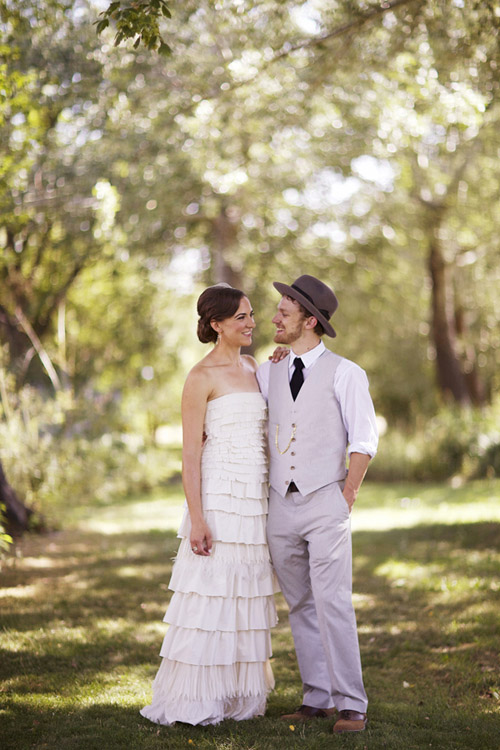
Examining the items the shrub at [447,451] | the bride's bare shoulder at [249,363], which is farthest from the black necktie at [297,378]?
the shrub at [447,451]

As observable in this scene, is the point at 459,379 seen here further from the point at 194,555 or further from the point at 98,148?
the point at 194,555

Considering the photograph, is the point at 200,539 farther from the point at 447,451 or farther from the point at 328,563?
the point at 447,451

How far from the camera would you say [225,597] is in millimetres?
3916

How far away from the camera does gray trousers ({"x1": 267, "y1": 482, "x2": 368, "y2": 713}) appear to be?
12.6 ft

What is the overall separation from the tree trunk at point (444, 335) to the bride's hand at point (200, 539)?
13550mm

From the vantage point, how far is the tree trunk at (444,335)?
16.7 meters

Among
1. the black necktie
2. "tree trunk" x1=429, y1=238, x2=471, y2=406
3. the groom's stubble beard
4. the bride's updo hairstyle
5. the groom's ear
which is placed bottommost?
the black necktie

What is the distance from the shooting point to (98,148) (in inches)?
419

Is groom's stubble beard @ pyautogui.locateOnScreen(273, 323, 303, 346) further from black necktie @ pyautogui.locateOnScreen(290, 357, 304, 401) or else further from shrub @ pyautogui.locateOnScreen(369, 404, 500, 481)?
shrub @ pyautogui.locateOnScreen(369, 404, 500, 481)

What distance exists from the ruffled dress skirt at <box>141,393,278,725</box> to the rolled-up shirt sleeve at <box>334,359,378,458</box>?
0.48 m

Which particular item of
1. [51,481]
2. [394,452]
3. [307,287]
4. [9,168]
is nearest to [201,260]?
[394,452]

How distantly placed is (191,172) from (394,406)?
14.0 metres

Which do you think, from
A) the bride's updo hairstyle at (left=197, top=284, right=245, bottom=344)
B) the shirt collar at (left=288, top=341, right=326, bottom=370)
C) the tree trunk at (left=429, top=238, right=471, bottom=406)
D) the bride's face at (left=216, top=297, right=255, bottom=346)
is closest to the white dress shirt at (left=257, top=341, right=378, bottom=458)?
the shirt collar at (left=288, top=341, right=326, bottom=370)

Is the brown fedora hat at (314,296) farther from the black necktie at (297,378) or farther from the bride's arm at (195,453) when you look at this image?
the bride's arm at (195,453)
